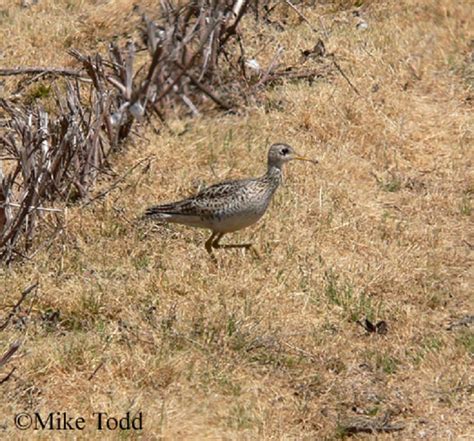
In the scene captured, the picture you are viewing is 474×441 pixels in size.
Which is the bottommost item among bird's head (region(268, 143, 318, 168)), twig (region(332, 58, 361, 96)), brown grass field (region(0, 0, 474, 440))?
brown grass field (region(0, 0, 474, 440))

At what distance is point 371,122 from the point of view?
10.6 meters

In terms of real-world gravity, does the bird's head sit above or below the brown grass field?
above

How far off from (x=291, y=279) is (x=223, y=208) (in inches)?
27.2

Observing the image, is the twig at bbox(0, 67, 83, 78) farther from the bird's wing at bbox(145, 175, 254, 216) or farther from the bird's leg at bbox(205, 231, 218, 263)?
the bird's leg at bbox(205, 231, 218, 263)

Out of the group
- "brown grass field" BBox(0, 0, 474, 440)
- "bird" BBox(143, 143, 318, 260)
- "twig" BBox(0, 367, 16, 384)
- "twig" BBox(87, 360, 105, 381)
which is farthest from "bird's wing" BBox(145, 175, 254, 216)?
"twig" BBox(0, 367, 16, 384)

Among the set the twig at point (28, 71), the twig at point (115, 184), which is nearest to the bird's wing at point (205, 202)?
the twig at point (115, 184)

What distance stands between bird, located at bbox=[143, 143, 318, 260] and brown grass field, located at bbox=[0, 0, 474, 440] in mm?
231

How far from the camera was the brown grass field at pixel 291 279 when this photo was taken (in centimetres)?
670

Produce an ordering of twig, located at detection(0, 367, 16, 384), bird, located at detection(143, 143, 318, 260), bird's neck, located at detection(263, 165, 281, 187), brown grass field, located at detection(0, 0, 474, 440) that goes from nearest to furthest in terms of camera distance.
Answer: twig, located at detection(0, 367, 16, 384) < brown grass field, located at detection(0, 0, 474, 440) < bird, located at detection(143, 143, 318, 260) < bird's neck, located at detection(263, 165, 281, 187)

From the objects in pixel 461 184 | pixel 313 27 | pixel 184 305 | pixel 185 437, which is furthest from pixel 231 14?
pixel 185 437

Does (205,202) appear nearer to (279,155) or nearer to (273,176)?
(273,176)

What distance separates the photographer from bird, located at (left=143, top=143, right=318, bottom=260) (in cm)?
827

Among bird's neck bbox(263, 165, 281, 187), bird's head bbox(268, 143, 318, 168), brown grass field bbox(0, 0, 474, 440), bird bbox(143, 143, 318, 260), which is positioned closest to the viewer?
brown grass field bbox(0, 0, 474, 440)

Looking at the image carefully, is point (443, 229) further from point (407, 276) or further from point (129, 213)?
point (129, 213)
